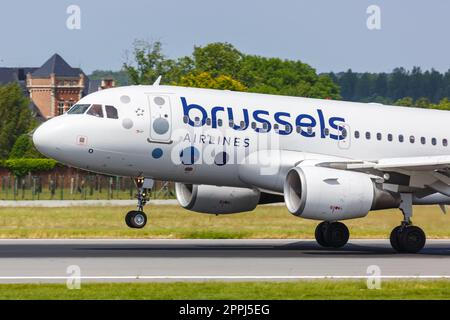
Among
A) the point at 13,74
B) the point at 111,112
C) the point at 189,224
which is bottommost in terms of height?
the point at 189,224

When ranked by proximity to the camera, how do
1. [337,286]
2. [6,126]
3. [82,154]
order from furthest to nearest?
[6,126] < [82,154] < [337,286]

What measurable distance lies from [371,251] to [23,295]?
13683mm

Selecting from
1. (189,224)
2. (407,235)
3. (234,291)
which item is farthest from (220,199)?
(234,291)

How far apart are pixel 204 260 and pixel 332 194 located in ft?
13.1

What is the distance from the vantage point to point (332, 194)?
28484mm

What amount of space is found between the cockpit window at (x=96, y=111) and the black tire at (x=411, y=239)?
865cm

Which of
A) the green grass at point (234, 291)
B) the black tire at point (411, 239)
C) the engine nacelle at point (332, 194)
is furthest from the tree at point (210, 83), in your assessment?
the green grass at point (234, 291)

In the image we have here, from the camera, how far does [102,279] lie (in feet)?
72.0

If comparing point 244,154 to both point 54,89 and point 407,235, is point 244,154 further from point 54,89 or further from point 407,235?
point 54,89

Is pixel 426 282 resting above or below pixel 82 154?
below

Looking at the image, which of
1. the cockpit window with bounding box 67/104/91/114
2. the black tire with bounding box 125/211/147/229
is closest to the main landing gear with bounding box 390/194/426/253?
the black tire with bounding box 125/211/147/229
